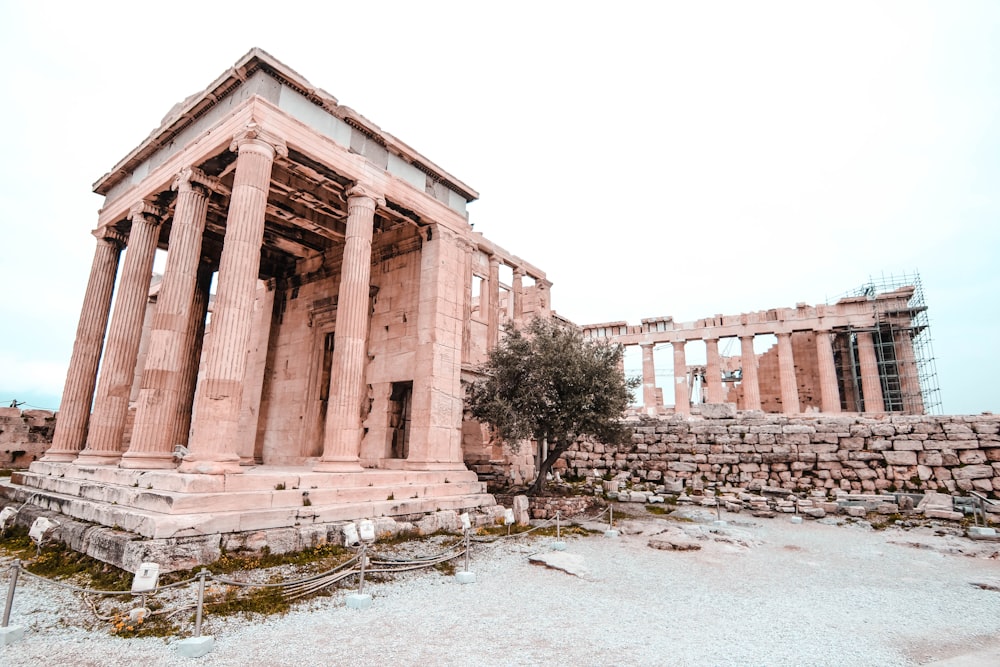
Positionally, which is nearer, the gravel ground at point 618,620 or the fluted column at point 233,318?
the gravel ground at point 618,620

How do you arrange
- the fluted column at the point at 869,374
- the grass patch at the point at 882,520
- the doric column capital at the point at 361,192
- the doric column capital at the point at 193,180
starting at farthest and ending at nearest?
the fluted column at the point at 869,374, the grass patch at the point at 882,520, the doric column capital at the point at 361,192, the doric column capital at the point at 193,180

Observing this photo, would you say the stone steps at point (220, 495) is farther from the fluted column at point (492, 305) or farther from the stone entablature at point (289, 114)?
the fluted column at point (492, 305)

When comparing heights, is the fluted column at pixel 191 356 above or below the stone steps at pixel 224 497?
above

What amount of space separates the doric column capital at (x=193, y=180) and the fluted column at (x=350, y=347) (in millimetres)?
2823

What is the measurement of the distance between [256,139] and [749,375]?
1060 inches

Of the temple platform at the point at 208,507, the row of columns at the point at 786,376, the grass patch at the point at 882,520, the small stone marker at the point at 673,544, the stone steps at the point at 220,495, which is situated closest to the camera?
the temple platform at the point at 208,507

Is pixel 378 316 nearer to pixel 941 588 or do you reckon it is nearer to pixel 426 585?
pixel 426 585

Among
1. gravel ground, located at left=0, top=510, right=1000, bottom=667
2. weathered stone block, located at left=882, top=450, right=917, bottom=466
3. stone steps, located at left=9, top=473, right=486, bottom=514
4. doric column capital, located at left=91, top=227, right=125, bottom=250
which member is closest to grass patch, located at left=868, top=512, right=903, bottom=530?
weathered stone block, located at left=882, top=450, right=917, bottom=466

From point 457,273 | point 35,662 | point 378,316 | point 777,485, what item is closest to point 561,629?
point 35,662

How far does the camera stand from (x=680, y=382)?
96.4ft

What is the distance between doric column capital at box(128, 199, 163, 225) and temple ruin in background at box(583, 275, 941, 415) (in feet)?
72.1

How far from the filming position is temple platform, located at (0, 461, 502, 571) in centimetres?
602

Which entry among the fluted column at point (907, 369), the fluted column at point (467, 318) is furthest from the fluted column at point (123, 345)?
the fluted column at point (907, 369)

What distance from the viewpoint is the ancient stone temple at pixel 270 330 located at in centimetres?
794
